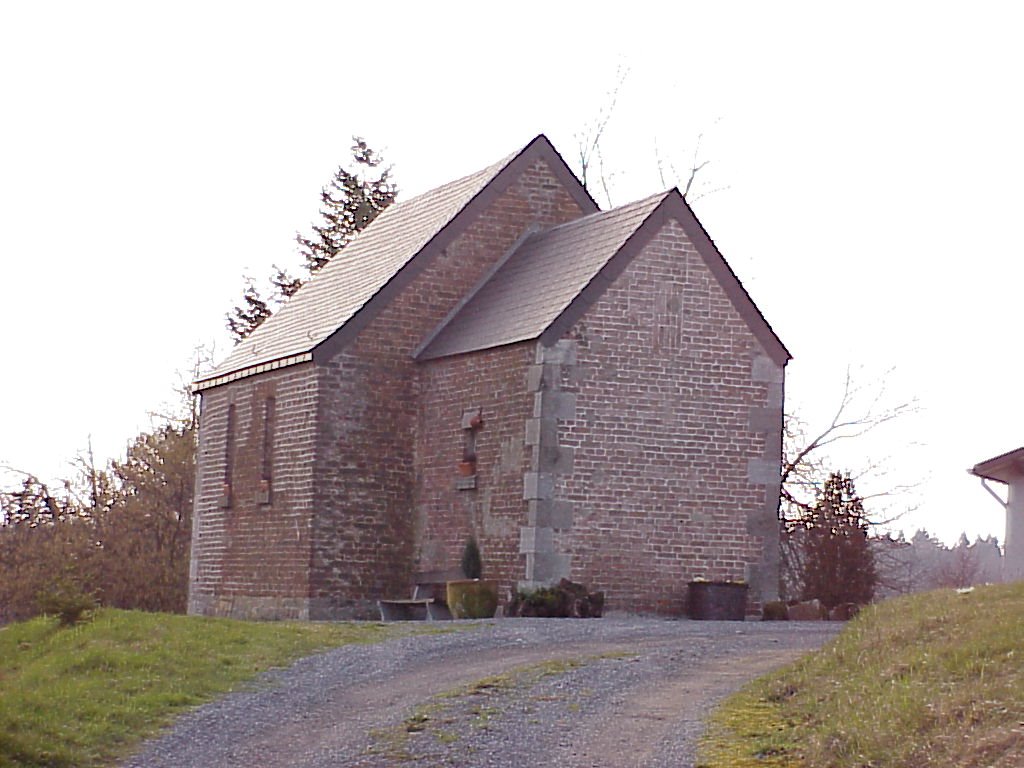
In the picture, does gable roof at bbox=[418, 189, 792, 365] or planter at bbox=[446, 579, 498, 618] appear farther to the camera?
gable roof at bbox=[418, 189, 792, 365]

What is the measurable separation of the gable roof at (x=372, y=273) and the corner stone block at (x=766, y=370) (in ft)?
16.0

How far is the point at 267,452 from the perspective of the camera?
2844 cm

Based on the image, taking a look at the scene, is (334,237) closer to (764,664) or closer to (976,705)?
(764,664)

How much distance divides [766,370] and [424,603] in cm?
576

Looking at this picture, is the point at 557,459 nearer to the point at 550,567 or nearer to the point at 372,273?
the point at 550,567

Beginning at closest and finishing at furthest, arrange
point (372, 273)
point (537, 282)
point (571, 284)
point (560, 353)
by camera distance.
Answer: point (560, 353)
point (571, 284)
point (537, 282)
point (372, 273)

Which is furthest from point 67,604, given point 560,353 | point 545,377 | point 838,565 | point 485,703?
point 838,565

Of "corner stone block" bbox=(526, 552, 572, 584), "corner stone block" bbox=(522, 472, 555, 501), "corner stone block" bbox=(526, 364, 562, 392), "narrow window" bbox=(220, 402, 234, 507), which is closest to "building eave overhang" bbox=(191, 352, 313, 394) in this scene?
"narrow window" bbox=(220, 402, 234, 507)

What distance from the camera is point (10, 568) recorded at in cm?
4266

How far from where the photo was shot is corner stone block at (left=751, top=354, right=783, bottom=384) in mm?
25484

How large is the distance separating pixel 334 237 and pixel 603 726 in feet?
135

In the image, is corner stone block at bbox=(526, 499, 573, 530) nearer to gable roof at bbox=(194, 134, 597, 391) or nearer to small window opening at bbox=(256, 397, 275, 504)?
gable roof at bbox=(194, 134, 597, 391)

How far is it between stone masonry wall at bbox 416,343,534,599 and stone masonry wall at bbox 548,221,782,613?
58 centimetres

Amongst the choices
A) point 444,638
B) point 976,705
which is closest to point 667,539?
point 444,638
